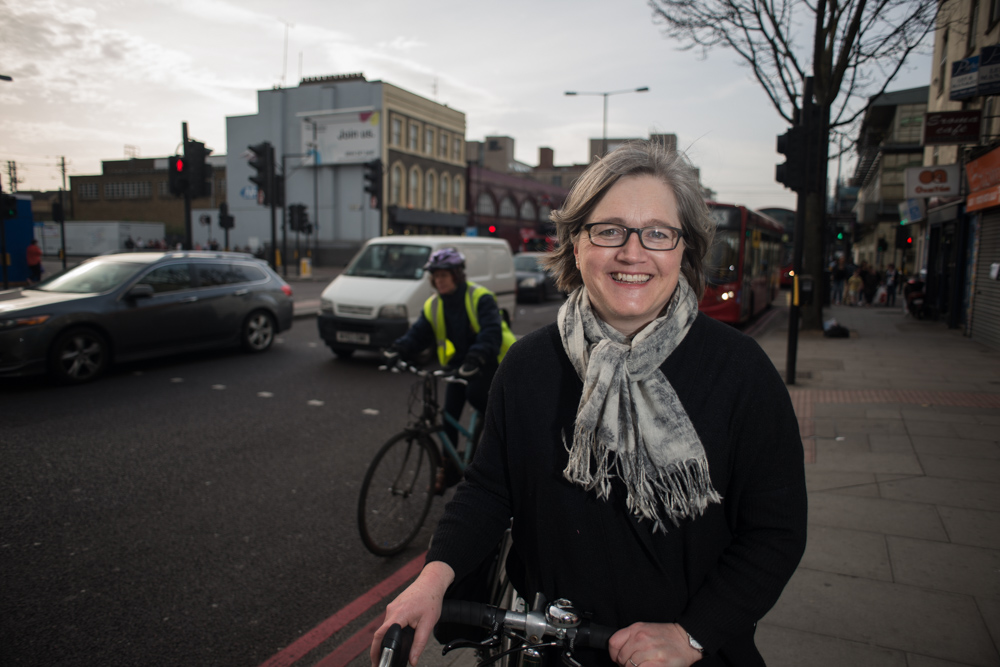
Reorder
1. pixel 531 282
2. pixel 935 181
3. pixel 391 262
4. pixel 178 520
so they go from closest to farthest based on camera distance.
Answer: pixel 178 520, pixel 391 262, pixel 935 181, pixel 531 282

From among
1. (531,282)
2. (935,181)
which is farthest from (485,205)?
(935,181)

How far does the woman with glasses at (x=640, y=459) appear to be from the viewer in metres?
1.42

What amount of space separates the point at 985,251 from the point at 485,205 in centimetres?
4431

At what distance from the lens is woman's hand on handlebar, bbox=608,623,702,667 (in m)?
1.38

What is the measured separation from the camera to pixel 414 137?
4525cm


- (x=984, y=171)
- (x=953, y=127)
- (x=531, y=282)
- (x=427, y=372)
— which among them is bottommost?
(x=427, y=372)

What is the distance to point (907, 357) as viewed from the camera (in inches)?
413

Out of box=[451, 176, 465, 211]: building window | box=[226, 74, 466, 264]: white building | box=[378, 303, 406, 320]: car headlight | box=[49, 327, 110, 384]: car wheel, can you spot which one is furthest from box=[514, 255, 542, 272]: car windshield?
box=[451, 176, 465, 211]: building window

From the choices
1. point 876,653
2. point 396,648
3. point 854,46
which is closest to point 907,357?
point 854,46

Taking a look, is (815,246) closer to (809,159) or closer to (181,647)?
(809,159)

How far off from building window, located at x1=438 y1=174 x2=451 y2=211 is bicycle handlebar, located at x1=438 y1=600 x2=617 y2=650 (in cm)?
4766

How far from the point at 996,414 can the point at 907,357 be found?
447 centimetres

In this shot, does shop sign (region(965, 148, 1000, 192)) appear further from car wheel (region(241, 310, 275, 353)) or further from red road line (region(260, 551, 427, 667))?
car wheel (region(241, 310, 275, 353))

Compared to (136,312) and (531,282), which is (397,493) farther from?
(531,282)
